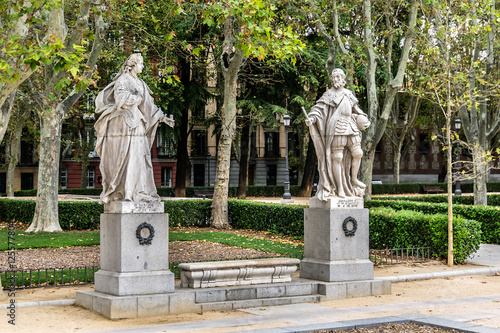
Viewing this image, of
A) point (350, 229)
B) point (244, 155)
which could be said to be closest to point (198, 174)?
point (244, 155)

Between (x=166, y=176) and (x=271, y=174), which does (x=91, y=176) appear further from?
(x=271, y=174)

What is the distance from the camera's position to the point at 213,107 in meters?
56.5

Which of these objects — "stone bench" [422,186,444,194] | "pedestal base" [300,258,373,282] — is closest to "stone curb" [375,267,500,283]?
"pedestal base" [300,258,373,282]

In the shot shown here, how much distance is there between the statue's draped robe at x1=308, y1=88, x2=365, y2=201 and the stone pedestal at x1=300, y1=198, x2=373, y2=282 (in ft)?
0.94

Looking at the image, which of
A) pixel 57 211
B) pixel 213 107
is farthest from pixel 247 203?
pixel 213 107

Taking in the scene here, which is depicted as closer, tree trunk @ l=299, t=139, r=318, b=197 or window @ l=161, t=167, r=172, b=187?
tree trunk @ l=299, t=139, r=318, b=197

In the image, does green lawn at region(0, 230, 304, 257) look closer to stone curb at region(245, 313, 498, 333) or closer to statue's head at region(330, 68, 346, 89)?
statue's head at region(330, 68, 346, 89)

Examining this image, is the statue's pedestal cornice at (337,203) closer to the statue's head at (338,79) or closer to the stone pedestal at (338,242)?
the stone pedestal at (338,242)

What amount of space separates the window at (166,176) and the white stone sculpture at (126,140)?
47803mm

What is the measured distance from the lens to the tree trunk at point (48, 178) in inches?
811

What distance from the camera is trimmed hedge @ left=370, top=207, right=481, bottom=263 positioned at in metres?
15.2

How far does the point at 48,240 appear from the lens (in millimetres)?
17766

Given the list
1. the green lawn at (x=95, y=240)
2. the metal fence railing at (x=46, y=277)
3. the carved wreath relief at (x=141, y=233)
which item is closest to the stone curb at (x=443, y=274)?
the green lawn at (x=95, y=240)

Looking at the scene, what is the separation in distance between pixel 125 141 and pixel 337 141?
3.74m
